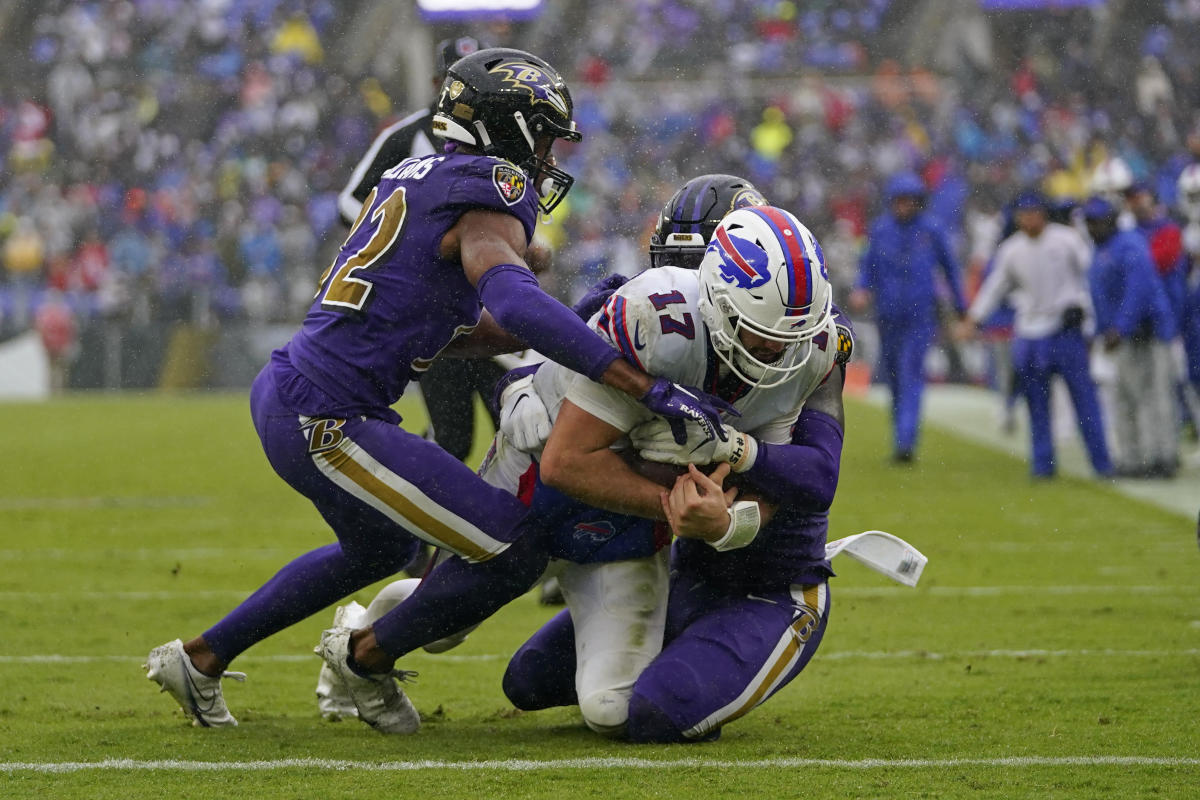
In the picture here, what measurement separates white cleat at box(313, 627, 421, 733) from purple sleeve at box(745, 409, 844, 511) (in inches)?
39.9

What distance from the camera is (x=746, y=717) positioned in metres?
4.26

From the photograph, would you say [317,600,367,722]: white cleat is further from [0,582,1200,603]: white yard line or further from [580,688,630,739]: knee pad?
[0,582,1200,603]: white yard line

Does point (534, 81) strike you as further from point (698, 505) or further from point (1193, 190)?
point (1193, 190)

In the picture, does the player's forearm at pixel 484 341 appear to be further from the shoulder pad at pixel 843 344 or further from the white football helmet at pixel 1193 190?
the white football helmet at pixel 1193 190

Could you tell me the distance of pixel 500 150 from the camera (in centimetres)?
409

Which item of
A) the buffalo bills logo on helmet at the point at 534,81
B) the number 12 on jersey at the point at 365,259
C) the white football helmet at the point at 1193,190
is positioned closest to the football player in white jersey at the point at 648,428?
the number 12 on jersey at the point at 365,259

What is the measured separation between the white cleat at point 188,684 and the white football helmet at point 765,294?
150 centimetres

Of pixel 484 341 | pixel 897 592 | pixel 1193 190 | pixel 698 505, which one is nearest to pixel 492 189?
pixel 484 341

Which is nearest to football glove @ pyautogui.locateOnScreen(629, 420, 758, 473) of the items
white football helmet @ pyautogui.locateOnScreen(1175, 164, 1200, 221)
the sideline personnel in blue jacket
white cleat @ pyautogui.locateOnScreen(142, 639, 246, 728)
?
white cleat @ pyautogui.locateOnScreen(142, 639, 246, 728)

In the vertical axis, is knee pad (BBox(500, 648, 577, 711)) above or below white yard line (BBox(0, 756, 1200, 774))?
below

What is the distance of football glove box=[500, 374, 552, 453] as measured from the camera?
3.86m

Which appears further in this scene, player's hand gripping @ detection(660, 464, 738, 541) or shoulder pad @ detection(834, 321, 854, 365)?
shoulder pad @ detection(834, 321, 854, 365)

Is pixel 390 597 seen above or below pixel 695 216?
below

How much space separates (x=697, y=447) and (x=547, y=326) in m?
0.43
